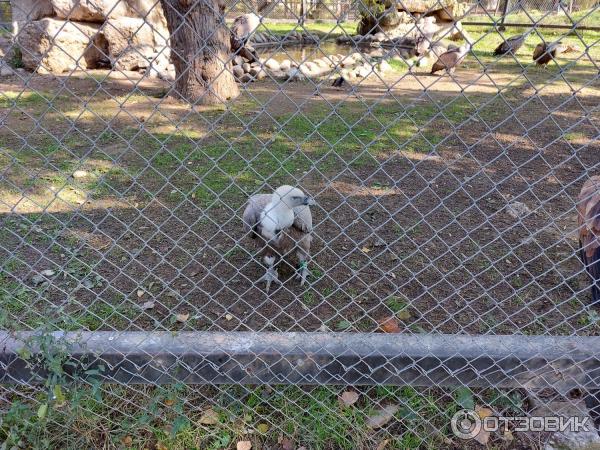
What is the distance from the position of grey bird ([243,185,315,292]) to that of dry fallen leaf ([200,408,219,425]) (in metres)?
0.87

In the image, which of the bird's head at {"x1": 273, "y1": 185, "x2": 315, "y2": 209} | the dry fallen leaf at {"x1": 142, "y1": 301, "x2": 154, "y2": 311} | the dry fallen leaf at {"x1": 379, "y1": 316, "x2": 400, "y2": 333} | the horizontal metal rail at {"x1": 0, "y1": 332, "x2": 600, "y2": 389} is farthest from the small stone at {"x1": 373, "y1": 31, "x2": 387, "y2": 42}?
the horizontal metal rail at {"x1": 0, "y1": 332, "x2": 600, "y2": 389}

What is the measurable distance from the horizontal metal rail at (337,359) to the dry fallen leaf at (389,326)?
409mm

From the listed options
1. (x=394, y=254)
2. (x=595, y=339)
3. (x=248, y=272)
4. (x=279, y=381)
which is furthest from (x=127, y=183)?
(x=595, y=339)

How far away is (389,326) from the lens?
2.55m

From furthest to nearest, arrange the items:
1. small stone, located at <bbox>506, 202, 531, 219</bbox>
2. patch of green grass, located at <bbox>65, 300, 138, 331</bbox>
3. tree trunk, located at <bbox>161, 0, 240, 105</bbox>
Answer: tree trunk, located at <bbox>161, 0, 240, 105</bbox> → small stone, located at <bbox>506, 202, 531, 219</bbox> → patch of green grass, located at <bbox>65, 300, 138, 331</bbox>

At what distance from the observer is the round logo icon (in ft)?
6.88

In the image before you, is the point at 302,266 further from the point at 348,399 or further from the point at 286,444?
the point at 286,444

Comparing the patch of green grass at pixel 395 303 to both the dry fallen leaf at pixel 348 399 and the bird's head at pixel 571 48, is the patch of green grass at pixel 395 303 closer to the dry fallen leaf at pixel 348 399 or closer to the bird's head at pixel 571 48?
the dry fallen leaf at pixel 348 399

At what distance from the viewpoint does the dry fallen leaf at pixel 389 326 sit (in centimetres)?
253

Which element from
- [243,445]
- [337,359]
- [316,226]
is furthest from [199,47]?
[243,445]

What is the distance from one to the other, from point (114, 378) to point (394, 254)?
6.26 feet

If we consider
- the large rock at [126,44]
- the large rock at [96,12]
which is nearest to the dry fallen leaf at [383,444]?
the large rock at [96,12]

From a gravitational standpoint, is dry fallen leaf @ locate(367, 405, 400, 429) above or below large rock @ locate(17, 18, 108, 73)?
above

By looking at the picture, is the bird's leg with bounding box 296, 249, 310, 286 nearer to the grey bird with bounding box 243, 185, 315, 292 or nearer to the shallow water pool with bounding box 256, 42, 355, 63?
the grey bird with bounding box 243, 185, 315, 292
